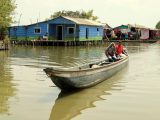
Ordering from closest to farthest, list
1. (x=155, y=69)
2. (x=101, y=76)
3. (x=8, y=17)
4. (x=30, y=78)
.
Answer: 1. (x=101, y=76)
2. (x=30, y=78)
3. (x=155, y=69)
4. (x=8, y=17)

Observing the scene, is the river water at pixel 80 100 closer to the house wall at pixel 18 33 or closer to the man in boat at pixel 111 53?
the man in boat at pixel 111 53

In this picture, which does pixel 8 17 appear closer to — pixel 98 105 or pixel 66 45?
pixel 66 45

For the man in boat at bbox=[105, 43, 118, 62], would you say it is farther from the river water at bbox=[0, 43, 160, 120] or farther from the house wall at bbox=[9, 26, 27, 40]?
the house wall at bbox=[9, 26, 27, 40]

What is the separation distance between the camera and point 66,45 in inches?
1681

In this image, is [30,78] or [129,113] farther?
[30,78]

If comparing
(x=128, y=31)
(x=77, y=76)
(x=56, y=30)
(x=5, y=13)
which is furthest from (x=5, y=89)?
(x=128, y=31)

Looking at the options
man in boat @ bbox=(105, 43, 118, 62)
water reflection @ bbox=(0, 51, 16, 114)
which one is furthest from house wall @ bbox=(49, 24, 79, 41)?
water reflection @ bbox=(0, 51, 16, 114)

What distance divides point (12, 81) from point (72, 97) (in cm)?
390

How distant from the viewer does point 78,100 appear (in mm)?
11688

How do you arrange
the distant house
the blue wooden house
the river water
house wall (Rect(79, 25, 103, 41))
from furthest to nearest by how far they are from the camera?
the distant house
house wall (Rect(79, 25, 103, 41))
the blue wooden house
the river water

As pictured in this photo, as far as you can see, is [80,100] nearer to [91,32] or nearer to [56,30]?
[56,30]

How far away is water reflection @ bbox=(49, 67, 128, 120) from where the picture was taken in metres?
10.1

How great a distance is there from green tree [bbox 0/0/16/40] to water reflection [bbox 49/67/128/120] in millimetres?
19943

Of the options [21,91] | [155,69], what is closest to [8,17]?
[155,69]
